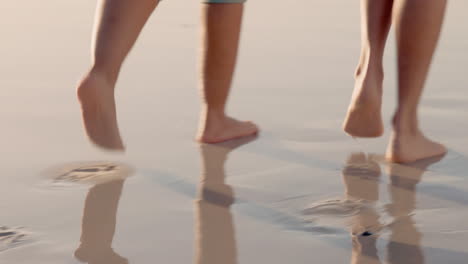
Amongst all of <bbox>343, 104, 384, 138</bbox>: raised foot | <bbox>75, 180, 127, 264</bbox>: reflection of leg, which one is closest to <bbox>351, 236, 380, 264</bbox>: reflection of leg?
<bbox>75, 180, 127, 264</bbox>: reflection of leg

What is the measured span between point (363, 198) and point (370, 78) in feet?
1.31

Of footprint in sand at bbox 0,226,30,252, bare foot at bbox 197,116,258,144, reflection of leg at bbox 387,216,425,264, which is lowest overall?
footprint in sand at bbox 0,226,30,252

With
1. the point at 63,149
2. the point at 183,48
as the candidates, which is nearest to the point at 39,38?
the point at 183,48

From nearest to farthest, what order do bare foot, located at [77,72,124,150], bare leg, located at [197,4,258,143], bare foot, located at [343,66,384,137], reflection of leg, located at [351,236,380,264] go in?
reflection of leg, located at [351,236,380,264], bare foot, located at [77,72,124,150], bare foot, located at [343,66,384,137], bare leg, located at [197,4,258,143]

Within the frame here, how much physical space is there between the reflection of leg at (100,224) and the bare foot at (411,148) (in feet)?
2.26

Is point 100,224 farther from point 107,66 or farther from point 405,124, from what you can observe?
point 405,124

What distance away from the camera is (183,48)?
363 cm

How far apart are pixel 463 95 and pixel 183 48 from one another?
114 centimetres

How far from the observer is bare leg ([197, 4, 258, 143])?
254cm

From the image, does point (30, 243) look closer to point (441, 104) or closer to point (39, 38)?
point (441, 104)

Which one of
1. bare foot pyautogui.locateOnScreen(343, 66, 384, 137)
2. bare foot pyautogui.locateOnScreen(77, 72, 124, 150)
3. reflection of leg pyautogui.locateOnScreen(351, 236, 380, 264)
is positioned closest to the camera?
reflection of leg pyautogui.locateOnScreen(351, 236, 380, 264)

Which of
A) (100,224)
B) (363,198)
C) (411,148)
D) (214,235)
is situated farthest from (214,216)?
(411,148)

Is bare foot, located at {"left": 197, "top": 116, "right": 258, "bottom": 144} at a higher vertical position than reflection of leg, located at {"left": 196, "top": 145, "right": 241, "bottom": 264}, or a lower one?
higher

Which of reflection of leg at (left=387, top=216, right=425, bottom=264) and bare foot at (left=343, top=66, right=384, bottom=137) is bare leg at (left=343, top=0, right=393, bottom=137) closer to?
bare foot at (left=343, top=66, right=384, bottom=137)
